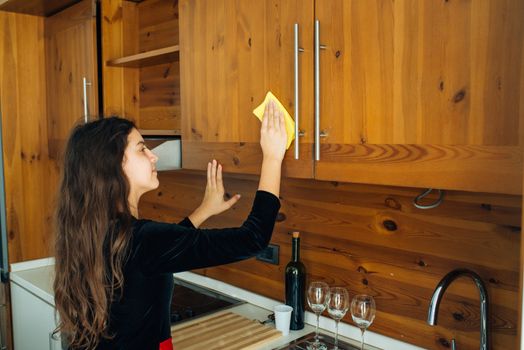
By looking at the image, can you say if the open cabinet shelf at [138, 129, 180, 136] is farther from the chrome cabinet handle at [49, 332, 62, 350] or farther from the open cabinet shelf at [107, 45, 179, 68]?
the chrome cabinet handle at [49, 332, 62, 350]

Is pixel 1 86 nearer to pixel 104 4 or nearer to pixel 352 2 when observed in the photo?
pixel 104 4

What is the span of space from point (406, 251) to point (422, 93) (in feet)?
2.04

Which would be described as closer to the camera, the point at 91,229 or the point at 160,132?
the point at 91,229

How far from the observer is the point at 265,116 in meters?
1.39

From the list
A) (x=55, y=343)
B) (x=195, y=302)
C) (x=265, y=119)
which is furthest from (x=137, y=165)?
(x=55, y=343)

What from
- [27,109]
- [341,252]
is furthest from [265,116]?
[27,109]

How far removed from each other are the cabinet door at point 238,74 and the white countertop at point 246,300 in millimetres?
638

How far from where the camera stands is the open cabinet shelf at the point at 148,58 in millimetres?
1983

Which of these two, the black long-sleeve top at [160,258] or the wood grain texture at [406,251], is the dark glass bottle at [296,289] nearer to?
the wood grain texture at [406,251]

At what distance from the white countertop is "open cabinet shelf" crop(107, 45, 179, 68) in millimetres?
924

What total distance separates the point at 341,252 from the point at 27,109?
1.92 m

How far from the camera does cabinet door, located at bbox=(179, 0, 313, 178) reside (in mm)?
1329

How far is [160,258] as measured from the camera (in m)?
1.26

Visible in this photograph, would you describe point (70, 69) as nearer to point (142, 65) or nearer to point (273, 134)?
point (142, 65)
